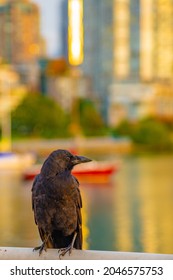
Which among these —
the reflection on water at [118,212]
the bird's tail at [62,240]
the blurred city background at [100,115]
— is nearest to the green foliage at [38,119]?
the blurred city background at [100,115]

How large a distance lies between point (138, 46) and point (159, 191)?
1170 inches

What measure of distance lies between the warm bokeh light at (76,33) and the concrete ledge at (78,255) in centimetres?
3671

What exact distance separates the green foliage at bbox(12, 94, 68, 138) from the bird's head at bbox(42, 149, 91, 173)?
2512 cm

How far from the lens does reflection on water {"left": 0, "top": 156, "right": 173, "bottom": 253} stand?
7.65 metres

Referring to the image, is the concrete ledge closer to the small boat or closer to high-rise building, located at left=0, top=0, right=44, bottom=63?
the small boat

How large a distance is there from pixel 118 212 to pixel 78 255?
8.91 metres

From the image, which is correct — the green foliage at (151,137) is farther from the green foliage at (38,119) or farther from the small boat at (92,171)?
the small boat at (92,171)

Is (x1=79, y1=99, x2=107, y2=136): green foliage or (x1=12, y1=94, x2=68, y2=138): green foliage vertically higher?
(x1=12, y1=94, x2=68, y2=138): green foliage

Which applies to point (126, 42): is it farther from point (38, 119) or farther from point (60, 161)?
point (60, 161)

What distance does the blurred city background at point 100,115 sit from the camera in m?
9.52

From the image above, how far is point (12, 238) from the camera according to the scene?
781cm

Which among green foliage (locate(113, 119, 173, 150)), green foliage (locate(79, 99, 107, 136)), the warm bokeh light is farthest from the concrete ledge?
the warm bokeh light

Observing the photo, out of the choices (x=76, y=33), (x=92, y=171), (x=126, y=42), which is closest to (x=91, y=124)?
(x=76, y=33)

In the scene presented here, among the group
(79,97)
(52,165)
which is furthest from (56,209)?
(79,97)
